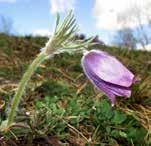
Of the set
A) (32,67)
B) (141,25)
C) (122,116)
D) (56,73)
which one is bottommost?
(141,25)

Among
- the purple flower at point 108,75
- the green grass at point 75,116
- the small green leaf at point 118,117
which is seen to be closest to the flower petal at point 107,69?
the purple flower at point 108,75

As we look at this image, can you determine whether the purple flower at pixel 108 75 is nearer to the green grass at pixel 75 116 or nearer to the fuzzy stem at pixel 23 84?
the fuzzy stem at pixel 23 84

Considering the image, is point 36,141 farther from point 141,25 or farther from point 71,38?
point 141,25

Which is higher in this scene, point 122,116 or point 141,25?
point 122,116

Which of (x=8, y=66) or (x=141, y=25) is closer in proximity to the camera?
(x=8, y=66)

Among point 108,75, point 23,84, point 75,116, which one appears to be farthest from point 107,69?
point 75,116

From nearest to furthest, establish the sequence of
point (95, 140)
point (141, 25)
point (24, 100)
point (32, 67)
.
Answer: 1. point (32, 67)
2. point (95, 140)
3. point (24, 100)
4. point (141, 25)

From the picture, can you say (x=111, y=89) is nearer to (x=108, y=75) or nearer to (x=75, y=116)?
(x=108, y=75)

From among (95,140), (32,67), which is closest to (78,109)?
(95,140)
